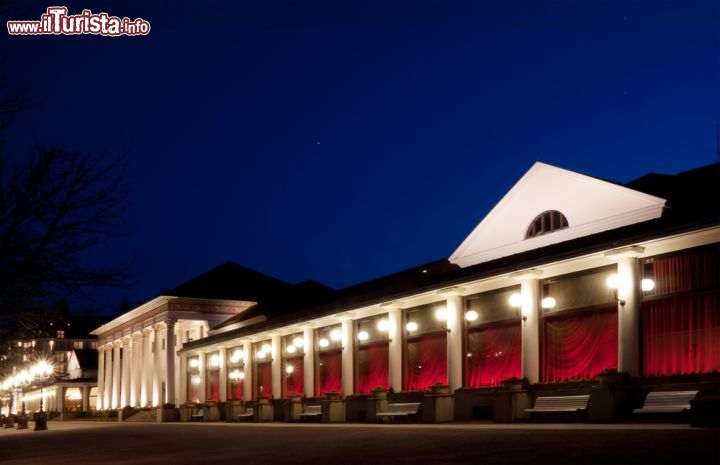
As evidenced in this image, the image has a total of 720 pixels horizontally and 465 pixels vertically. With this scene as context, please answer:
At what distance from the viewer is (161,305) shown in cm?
7562

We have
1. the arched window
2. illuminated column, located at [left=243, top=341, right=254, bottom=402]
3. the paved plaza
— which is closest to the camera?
the paved plaza

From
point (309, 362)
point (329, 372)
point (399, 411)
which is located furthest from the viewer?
point (309, 362)

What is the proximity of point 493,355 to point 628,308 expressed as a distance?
23.3 ft

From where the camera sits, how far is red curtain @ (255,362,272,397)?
47375mm

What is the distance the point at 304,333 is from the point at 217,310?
33.5m

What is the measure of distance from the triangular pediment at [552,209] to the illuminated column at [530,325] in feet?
12.0

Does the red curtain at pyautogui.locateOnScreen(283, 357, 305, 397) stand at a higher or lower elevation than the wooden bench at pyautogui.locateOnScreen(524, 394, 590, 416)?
lower

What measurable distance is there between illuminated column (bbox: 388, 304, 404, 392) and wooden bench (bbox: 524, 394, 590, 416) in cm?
987

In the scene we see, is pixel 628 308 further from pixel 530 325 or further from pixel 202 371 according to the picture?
pixel 202 371

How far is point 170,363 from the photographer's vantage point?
73.1 m

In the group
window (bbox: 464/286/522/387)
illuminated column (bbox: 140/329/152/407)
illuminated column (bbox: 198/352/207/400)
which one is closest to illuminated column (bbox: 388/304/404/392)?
window (bbox: 464/286/522/387)

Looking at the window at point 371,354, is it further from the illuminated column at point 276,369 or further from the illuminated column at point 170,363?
the illuminated column at point 170,363

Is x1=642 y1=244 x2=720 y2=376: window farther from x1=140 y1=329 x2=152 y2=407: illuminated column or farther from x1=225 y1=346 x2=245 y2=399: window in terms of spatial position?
x1=140 y1=329 x2=152 y2=407: illuminated column

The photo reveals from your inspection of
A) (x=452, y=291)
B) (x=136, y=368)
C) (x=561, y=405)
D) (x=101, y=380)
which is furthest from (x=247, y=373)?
(x=101, y=380)
